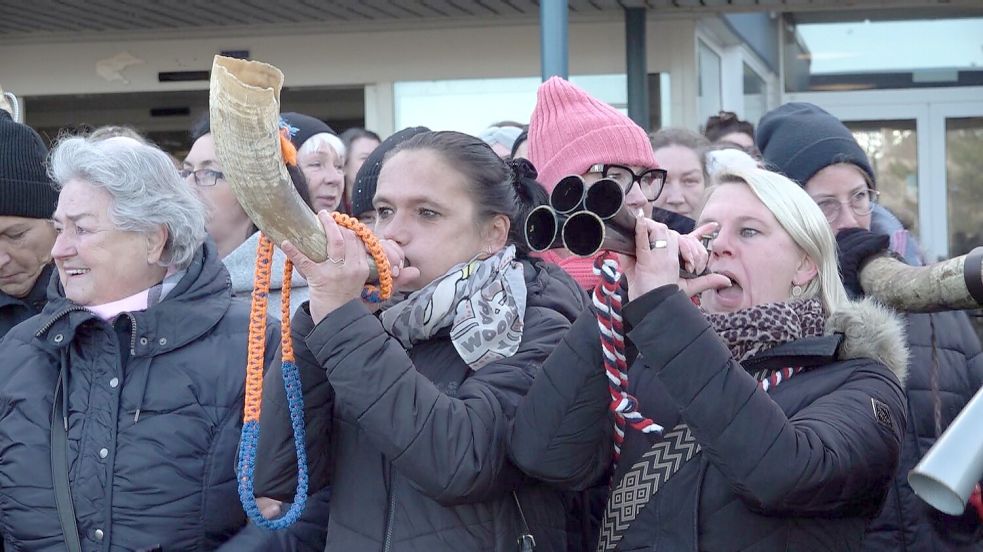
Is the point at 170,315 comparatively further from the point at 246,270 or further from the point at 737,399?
the point at 737,399

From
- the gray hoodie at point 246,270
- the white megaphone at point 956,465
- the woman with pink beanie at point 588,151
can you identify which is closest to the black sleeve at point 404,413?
the woman with pink beanie at point 588,151

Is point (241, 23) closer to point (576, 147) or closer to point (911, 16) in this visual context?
point (911, 16)

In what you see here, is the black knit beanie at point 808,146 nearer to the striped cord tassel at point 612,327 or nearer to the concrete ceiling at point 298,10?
the striped cord tassel at point 612,327

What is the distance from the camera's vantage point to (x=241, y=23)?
28.1 ft

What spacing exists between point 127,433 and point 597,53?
5995 mm

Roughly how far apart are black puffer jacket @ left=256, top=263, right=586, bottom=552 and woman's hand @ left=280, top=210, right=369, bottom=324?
0.11 feet

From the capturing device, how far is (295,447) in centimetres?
245

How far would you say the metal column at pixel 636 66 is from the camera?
7891 millimetres

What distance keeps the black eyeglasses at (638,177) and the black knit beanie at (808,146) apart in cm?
42

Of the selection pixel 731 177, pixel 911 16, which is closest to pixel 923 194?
pixel 911 16

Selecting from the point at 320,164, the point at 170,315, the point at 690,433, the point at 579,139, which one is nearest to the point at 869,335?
the point at 690,433

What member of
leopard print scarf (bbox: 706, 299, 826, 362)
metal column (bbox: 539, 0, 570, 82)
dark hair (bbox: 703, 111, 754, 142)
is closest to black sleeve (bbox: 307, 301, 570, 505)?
leopard print scarf (bbox: 706, 299, 826, 362)

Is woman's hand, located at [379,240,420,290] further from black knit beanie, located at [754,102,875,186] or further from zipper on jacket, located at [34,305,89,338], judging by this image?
black knit beanie, located at [754,102,875,186]

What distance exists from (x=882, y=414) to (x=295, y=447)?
3.88 feet
